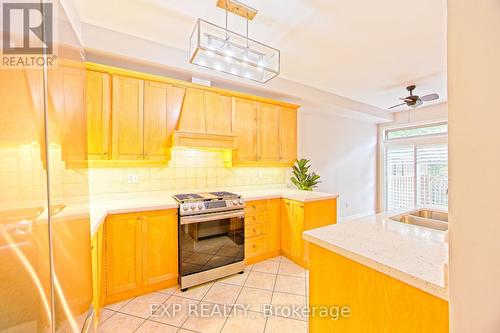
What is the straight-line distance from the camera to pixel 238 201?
250cm

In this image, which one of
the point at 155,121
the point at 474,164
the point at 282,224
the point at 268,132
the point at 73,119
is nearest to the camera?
the point at 474,164

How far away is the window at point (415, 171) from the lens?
4500mm

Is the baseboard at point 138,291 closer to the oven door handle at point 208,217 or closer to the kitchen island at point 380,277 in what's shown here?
the oven door handle at point 208,217

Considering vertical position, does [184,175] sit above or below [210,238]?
above

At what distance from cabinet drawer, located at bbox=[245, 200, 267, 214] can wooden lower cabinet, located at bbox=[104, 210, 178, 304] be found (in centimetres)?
91

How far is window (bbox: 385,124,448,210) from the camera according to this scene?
4.50 meters

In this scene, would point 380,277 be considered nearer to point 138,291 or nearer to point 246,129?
point 138,291

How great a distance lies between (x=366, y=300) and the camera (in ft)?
3.04

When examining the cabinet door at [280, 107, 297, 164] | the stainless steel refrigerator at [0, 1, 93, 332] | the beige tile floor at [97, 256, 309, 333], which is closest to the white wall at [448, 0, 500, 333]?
the stainless steel refrigerator at [0, 1, 93, 332]

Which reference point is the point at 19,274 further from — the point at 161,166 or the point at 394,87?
the point at 394,87

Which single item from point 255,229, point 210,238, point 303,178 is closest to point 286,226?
point 255,229

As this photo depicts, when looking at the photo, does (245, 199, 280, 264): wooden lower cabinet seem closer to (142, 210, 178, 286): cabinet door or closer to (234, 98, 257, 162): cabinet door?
(234, 98, 257, 162): cabinet door

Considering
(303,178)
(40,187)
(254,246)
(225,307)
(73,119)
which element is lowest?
(225,307)

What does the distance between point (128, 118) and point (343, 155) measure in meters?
4.47
